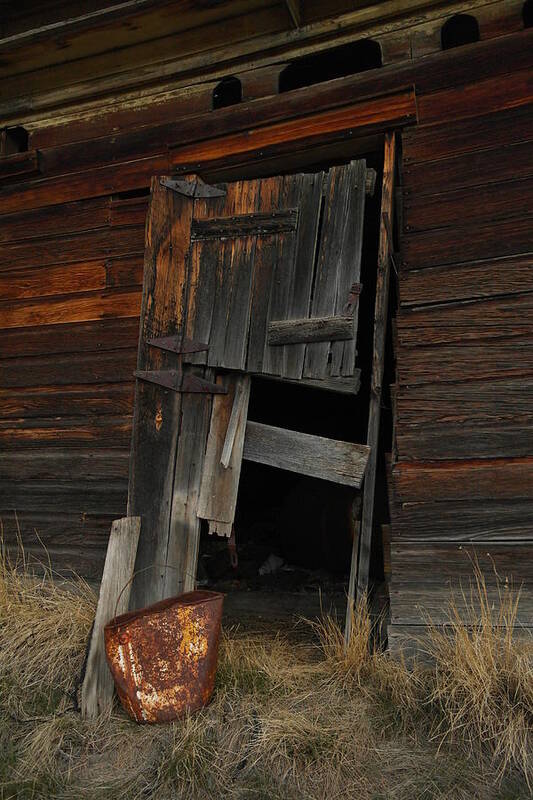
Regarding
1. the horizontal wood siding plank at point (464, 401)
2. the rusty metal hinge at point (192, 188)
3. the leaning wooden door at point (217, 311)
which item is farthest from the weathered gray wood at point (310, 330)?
the rusty metal hinge at point (192, 188)

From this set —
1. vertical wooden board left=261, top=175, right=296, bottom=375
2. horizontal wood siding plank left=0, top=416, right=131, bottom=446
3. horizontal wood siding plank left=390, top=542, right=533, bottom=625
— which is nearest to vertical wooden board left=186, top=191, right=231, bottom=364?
vertical wooden board left=261, top=175, right=296, bottom=375

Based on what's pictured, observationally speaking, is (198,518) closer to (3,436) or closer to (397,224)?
(3,436)

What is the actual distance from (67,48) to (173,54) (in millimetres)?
910

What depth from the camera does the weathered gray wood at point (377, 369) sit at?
414 centimetres

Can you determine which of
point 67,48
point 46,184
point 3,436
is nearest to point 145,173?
point 46,184

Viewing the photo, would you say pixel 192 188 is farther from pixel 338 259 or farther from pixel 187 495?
pixel 187 495

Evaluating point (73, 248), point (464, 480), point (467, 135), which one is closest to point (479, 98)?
point (467, 135)

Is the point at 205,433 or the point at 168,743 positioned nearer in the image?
the point at 168,743

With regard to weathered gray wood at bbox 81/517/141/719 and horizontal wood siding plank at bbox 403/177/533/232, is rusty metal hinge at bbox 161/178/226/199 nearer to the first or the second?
horizontal wood siding plank at bbox 403/177/533/232

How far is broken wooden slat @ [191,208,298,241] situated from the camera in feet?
14.8

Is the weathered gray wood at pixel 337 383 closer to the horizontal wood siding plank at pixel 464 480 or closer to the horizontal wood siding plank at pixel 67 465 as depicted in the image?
the horizontal wood siding plank at pixel 464 480

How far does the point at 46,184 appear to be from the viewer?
5.51 m

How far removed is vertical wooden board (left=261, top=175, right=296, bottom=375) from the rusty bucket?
166 centimetres

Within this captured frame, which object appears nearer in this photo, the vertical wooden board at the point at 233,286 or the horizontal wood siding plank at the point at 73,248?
the vertical wooden board at the point at 233,286
